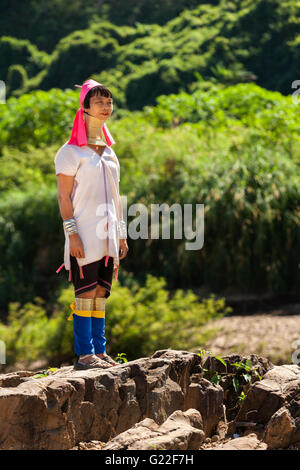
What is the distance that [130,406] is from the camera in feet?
10.6

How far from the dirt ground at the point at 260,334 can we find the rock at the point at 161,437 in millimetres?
4089

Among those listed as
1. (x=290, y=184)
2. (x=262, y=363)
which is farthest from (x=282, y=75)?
(x=262, y=363)

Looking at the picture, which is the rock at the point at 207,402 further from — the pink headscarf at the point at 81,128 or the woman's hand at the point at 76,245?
the pink headscarf at the point at 81,128

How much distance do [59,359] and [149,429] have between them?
16.5 feet

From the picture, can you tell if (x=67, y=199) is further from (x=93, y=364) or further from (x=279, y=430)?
(x=279, y=430)

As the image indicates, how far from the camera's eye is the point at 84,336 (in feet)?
12.2

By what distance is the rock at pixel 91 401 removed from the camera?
277 centimetres

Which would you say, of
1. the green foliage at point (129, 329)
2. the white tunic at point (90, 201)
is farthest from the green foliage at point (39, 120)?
the white tunic at point (90, 201)

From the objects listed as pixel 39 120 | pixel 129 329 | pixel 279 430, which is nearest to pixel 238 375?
pixel 279 430

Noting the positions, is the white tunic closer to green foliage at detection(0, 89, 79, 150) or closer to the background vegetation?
the background vegetation

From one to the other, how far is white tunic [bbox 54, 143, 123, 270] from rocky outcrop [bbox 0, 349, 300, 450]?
0.65 meters

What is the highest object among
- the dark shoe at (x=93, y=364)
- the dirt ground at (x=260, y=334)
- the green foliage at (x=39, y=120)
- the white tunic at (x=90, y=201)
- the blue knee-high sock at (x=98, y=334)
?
the green foliage at (x=39, y=120)

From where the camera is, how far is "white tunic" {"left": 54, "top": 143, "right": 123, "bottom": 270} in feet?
12.2
